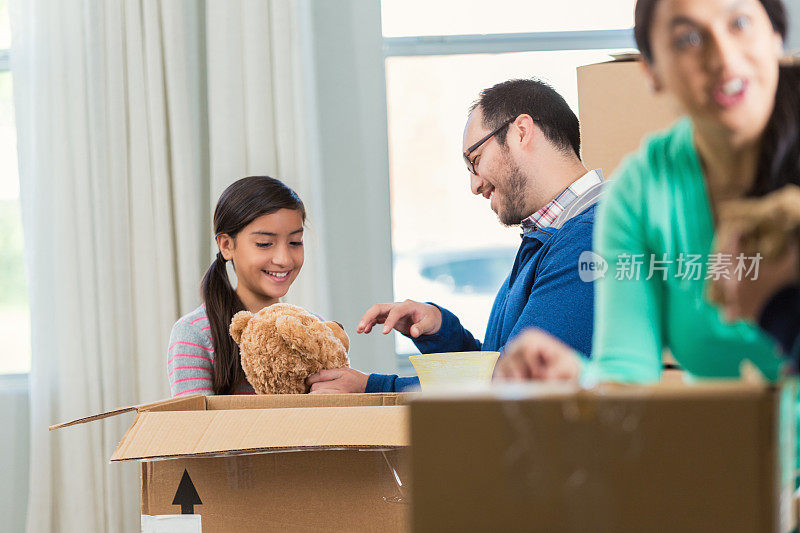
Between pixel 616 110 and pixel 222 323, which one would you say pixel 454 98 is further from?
pixel 616 110

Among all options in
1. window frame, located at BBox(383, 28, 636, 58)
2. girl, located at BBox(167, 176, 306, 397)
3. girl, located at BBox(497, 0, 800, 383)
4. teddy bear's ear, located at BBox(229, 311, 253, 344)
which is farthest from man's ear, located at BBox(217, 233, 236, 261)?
girl, located at BBox(497, 0, 800, 383)

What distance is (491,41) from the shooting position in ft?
6.74

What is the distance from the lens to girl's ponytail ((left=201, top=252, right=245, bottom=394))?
1.17 meters

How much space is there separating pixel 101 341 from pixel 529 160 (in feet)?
4.28

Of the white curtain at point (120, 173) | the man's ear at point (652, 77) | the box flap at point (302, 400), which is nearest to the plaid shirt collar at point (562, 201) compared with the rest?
the box flap at point (302, 400)

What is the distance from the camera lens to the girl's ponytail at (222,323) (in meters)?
1.17

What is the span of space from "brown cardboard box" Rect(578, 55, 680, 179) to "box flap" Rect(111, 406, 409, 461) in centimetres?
34

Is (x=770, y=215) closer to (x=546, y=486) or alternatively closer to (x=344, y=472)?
(x=546, y=486)

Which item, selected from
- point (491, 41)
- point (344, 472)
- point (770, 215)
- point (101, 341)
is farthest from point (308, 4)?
point (770, 215)

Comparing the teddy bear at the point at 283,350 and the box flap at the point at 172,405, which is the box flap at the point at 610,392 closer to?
the box flap at the point at 172,405

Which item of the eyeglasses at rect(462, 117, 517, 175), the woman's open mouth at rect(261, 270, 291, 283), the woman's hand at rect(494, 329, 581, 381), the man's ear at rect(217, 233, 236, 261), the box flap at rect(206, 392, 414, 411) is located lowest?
the box flap at rect(206, 392, 414, 411)

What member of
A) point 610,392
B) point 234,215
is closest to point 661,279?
point 610,392

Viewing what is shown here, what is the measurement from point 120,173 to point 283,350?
3.60ft

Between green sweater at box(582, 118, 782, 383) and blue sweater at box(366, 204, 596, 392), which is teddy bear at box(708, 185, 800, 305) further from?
blue sweater at box(366, 204, 596, 392)
